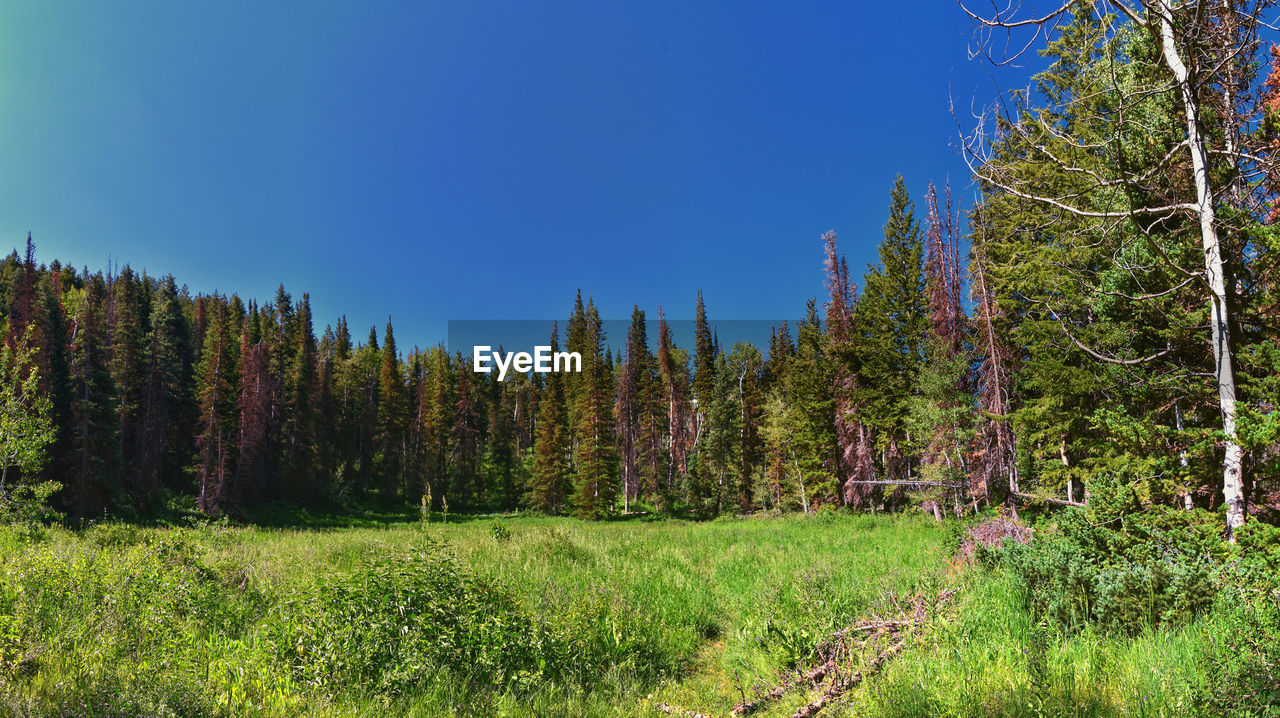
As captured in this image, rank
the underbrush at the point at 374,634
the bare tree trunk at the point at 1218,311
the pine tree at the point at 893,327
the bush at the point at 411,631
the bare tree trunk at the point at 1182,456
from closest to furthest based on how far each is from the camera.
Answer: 1. the underbrush at the point at 374,634
2. the bush at the point at 411,631
3. the bare tree trunk at the point at 1218,311
4. the bare tree trunk at the point at 1182,456
5. the pine tree at the point at 893,327

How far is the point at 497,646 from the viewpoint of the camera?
17.7ft

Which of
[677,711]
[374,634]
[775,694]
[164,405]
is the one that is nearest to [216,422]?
[164,405]

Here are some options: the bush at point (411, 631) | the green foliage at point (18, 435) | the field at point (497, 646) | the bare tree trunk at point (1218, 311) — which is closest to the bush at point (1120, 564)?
the field at point (497, 646)

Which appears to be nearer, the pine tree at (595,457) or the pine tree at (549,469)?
the pine tree at (595,457)

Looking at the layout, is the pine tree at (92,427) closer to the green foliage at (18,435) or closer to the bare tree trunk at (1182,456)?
the green foliage at (18,435)

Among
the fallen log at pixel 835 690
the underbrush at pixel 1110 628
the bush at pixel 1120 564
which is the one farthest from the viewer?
the bush at pixel 1120 564

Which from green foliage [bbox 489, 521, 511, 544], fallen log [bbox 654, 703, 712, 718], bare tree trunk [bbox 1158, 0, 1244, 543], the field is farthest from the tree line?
green foliage [bbox 489, 521, 511, 544]

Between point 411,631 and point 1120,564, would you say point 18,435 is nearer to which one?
point 411,631

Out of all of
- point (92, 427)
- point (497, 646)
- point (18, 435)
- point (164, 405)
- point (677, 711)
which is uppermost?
point (164, 405)

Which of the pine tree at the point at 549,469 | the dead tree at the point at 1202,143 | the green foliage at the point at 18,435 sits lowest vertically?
the pine tree at the point at 549,469

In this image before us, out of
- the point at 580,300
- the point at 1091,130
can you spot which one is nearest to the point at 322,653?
the point at 1091,130

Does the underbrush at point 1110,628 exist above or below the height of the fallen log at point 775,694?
above

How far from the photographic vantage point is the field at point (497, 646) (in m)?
3.71

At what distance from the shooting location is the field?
3711 mm
